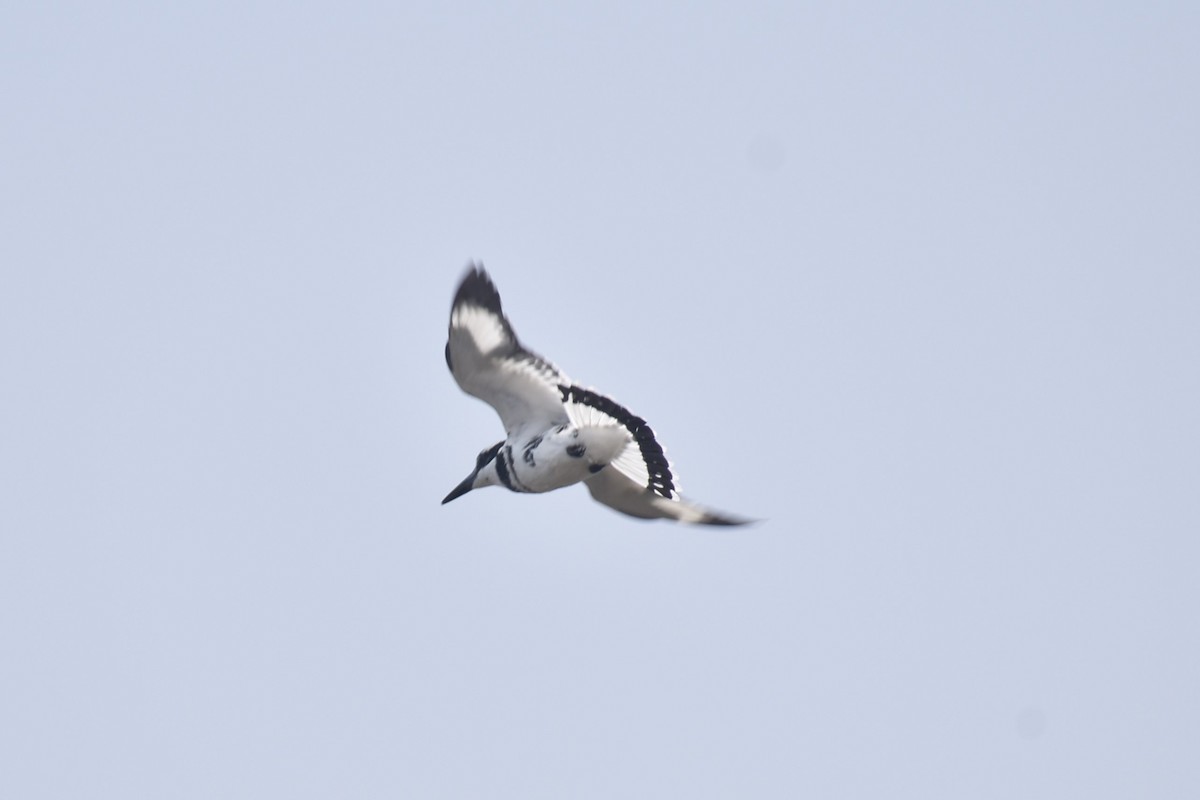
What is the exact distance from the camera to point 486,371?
32.6m

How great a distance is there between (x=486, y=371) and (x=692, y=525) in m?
2.83

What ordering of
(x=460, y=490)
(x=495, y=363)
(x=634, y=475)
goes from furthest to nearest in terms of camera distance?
1. (x=460, y=490)
2. (x=634, y=475)
3. (x=495, y=363)

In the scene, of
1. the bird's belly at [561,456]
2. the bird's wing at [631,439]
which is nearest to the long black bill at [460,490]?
the bird's belly at [561,456]

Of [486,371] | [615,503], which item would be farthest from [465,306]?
[615,503]

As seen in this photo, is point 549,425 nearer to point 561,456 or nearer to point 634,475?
point 561,456

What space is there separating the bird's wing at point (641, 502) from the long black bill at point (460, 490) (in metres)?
1.58

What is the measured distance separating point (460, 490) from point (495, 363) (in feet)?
7.71

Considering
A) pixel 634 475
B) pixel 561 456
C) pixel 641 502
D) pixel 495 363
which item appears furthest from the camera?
pixel 641 502

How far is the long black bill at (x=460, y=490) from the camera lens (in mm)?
34125

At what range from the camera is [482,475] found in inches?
1331

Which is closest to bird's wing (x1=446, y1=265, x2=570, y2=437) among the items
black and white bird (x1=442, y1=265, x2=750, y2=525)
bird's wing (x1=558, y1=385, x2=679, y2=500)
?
black and white bird (x1=442, y1=265, x2=750, y2=525)

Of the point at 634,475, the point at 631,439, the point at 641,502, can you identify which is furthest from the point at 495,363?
the point at 641,502

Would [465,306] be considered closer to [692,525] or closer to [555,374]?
[555,374]

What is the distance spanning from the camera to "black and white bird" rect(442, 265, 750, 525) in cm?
3181
